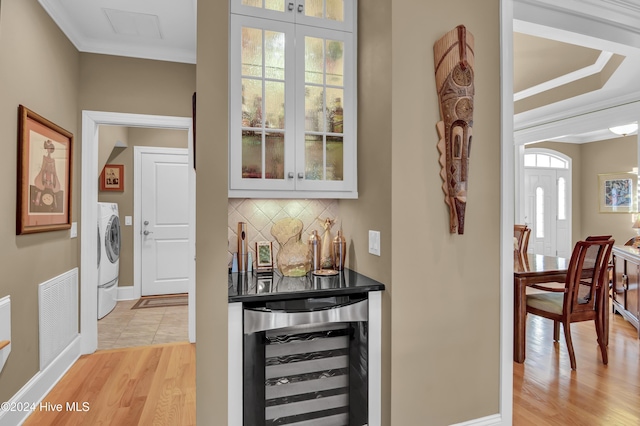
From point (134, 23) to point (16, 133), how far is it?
4.37 feet

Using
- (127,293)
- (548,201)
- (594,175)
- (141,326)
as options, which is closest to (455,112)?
(141,326)

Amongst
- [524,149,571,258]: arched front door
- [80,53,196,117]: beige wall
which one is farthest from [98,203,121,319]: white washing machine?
[524,149,571,258]: arched front door

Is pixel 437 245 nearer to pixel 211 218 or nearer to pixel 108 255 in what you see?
pixel 211 218

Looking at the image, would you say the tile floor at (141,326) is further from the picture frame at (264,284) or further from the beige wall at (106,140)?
the picture frame at (264,284)

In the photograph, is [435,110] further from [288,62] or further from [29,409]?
[29,409]

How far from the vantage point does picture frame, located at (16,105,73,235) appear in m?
2.30

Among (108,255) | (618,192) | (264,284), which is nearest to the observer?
(264,284)

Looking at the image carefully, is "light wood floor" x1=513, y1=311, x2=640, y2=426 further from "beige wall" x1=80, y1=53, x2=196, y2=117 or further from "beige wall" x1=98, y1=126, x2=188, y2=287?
"beige wall" x1=98, y1=126, x2=188, y2=287

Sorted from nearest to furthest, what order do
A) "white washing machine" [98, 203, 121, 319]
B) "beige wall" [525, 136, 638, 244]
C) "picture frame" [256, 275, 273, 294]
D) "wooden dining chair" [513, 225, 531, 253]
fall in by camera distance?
"picture frame" [256, 275, 273, 294] < "wooden dining chair" [513, 225, 531, 253] < "white washing machine" [98, 203, 121, 319] < "beige wall" [525, 136, 638, 244]

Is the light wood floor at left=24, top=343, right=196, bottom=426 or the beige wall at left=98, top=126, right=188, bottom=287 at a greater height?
the beige wall at left=98, top=126, right=188, bottom=287

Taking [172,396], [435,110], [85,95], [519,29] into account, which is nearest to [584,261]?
[519,29]

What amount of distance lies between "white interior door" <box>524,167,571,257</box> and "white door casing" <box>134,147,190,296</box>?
6.45m

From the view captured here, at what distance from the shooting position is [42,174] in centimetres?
258

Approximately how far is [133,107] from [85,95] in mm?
398
